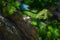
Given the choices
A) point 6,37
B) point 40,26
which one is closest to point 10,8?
point 6,37

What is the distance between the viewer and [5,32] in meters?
1.83

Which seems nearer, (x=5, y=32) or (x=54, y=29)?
(x=5, y=32)

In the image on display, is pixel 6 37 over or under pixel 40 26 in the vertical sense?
over

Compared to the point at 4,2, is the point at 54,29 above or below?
below

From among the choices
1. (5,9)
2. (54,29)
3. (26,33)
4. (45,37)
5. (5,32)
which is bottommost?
(45,37)

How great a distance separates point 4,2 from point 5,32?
389mm

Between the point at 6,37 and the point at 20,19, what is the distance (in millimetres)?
291

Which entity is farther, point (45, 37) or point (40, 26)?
point (45, 37)

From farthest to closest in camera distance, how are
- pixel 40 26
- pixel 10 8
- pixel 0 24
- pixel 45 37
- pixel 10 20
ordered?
pixel 45 37 < pixel 40 26 < pixel 10 20 < pixel 0 24 < pixel 10 8

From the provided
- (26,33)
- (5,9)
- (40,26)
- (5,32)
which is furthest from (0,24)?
(40,26)

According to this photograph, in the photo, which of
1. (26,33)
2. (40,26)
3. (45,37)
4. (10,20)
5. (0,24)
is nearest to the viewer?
(0,24)

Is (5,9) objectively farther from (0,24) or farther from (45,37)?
(45,37)

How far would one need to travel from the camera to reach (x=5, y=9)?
1.58 m

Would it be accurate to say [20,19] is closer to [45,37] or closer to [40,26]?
[40,26]
